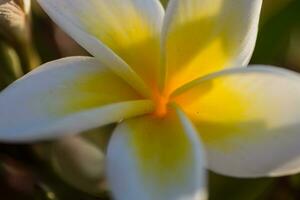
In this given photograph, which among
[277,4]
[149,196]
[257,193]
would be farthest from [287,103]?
[277,4]

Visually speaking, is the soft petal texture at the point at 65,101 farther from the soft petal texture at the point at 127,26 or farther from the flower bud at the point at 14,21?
the flower bud at the point at 14,21

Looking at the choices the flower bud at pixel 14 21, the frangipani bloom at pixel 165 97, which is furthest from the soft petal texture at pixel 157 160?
the flower bud at pixel 14 21

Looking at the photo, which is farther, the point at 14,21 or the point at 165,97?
the point at 14,21

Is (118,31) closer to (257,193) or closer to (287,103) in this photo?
(287,103)

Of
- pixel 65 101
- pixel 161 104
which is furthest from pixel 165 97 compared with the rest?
pixel 65 101

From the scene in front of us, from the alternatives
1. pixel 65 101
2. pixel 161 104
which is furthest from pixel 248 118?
pixel 65 101

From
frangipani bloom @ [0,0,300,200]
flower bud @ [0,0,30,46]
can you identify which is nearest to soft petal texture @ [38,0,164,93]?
frangipani bloom @ [0,0,300,200]

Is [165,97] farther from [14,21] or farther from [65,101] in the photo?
[14,21]
